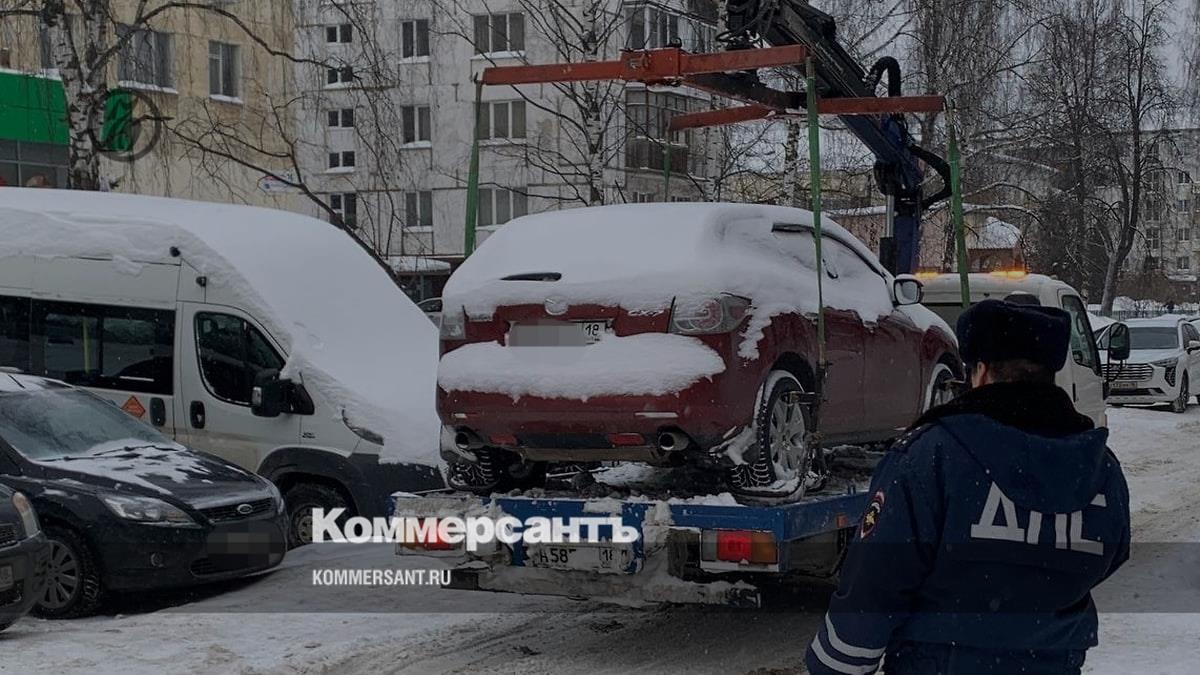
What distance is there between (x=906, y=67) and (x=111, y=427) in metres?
17.8

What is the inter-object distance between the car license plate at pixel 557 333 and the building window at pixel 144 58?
9940 mm

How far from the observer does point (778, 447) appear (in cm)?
710

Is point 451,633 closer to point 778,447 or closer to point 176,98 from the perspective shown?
point 778,447

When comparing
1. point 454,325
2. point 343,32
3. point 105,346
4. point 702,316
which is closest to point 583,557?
point 702,316

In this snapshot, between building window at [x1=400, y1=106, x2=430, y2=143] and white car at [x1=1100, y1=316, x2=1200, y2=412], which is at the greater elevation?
building window at [x1=400, y1=106, x2=430, y2=143]

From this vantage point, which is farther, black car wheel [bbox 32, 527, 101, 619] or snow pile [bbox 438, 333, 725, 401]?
black car wheel [bbox 32, 527, 101, 619]

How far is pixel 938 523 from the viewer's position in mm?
3160

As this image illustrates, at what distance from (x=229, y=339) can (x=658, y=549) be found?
5.09 meters

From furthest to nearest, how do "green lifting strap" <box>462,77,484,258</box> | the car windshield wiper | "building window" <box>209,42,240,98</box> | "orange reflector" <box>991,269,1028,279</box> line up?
1. "building window" <box>209,42,240,98</box>
2. "orange reflector" <box>991,269,1028,279</box>
3. the car windshield wiper
4. "green lifting strap" <box>462,77,484,258</box>

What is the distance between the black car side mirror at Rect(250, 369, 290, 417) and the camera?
1024cm

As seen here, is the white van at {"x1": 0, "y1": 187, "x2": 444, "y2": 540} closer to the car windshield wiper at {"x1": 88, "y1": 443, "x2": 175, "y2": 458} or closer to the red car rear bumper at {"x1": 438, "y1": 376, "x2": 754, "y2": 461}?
the car windshield wiper at {"x1": 88, "y1": 443, "x2": 175, "y2": 458}

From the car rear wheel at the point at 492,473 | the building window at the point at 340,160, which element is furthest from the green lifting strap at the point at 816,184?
the building window at the point at 340,160

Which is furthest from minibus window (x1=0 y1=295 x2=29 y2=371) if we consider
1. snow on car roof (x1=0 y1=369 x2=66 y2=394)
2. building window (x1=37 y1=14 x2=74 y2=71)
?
building window (x1=37 y1=14 x2=74 y2=71)

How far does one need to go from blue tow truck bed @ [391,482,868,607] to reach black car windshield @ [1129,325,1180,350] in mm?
20175
